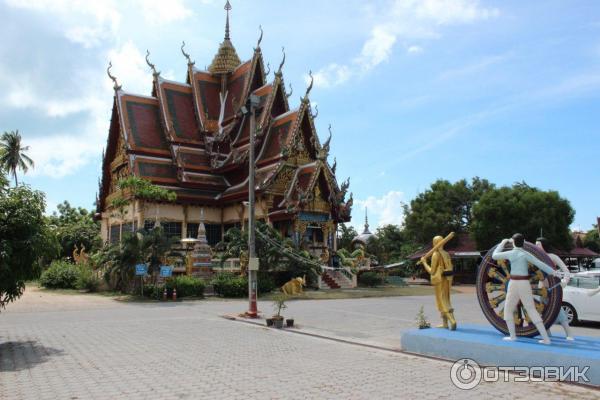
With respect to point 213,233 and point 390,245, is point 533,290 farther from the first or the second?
point 390,245

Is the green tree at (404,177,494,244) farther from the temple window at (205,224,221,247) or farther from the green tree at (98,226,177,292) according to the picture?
the green tree at (98,226,177,292)

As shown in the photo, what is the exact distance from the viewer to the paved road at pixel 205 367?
6.45 metres

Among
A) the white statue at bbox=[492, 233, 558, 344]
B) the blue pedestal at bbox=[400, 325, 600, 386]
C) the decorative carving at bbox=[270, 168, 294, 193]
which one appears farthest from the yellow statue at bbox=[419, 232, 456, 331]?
Answer: the decorative carving at bbox=[270, 168, 294, 193]

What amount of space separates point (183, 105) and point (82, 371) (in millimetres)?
30045

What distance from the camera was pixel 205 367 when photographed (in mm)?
Result: 7934

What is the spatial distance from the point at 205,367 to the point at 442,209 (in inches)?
1602

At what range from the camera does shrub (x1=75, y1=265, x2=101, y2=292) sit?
2611cm

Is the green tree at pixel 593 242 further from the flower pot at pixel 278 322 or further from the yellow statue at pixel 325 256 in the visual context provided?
the flower pot at pixel 278 322

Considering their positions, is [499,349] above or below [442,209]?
below

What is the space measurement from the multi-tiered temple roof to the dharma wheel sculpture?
2036cm

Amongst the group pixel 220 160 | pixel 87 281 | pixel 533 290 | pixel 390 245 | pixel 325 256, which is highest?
pixel 220 160

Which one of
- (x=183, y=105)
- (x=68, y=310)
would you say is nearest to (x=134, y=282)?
(x=68, y=310)

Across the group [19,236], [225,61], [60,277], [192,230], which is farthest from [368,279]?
[19,236]

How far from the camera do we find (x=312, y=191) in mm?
30250
